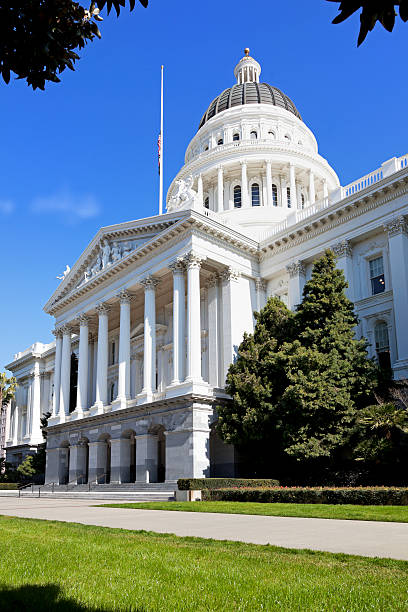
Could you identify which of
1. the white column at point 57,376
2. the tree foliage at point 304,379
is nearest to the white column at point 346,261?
the tree foliage at point 304,379

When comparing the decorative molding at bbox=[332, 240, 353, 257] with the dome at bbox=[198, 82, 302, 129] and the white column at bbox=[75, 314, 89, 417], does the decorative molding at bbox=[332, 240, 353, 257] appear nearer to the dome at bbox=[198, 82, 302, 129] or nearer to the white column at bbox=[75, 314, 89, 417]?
the white column at bbox=[75, 314, 89, 417]

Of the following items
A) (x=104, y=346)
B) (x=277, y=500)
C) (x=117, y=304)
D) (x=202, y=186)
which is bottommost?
(x=277, y=500)

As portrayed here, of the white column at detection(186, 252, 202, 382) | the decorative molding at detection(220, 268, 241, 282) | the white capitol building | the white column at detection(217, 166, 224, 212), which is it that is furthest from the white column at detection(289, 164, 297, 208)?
the white column at detection(186, 252, 202, 382)

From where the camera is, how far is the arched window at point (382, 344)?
33906mm

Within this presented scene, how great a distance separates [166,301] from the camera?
48.2m

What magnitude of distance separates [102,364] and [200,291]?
10.4 m

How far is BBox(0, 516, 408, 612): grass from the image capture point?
18.5ft

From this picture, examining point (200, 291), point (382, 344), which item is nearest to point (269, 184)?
point (200, 291)

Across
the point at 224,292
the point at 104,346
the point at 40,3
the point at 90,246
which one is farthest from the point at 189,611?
the point at 90,246

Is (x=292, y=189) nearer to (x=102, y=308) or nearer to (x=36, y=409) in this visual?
(x=102, y=308)

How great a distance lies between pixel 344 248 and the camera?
36625mm

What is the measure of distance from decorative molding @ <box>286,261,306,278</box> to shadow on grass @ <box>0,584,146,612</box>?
3475 cm

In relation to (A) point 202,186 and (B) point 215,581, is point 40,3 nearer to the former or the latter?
(B) point 215,581

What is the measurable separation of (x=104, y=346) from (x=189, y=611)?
4300 cm
